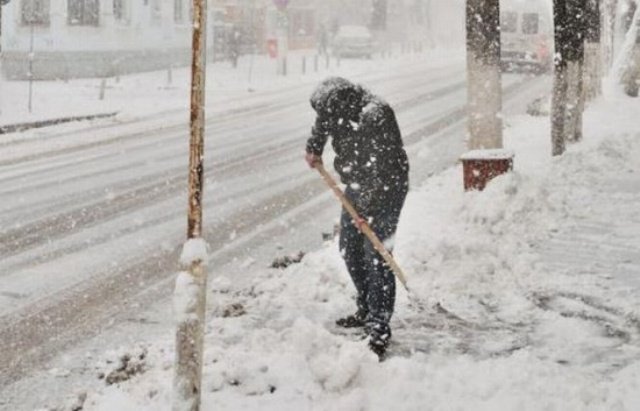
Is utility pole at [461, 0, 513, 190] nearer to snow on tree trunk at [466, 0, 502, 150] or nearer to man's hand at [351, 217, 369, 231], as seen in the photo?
snow on tree trunk at [466, 0, 502, 150]

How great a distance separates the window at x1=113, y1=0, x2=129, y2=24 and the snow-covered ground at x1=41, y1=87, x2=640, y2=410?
2421 cm

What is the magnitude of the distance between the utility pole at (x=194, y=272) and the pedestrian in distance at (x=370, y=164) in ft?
5.11

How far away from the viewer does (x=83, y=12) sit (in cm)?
2994

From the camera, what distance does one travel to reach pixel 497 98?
10.9 meters

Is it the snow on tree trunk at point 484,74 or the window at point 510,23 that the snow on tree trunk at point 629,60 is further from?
the snow on tree trunk at point 484,74

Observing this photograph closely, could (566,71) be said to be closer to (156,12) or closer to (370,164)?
(370,164)

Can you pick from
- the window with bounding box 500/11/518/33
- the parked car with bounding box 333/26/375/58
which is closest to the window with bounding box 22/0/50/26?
the window with bounding box 500/11/518/33

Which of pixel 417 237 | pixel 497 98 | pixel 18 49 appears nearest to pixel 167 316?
pixel 417 237

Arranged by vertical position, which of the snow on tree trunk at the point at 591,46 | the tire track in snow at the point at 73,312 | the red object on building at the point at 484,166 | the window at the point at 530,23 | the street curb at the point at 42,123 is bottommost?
the tire track in snow at the point at 73,312

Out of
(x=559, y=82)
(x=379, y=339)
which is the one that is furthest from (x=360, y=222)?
(x=559, y=82)

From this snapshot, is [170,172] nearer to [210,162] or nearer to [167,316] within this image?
[210,162]

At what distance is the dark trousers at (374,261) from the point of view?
18.5ft

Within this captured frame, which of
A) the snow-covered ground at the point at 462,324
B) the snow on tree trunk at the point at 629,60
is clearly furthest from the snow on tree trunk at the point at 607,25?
the snow-covered ground at the point at 462,324

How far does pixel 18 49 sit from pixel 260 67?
14.1 metres
